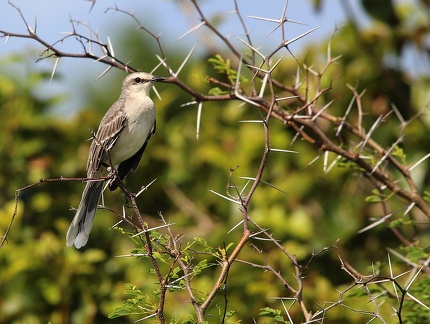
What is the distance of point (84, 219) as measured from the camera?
507cm

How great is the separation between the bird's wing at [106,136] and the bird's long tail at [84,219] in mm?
219

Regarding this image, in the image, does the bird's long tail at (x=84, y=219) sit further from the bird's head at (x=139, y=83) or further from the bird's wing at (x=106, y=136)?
the bird's head at (x=139, y=83)

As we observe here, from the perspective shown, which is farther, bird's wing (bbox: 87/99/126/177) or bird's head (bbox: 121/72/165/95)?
bird's head (bbox: 121/72/165/95)

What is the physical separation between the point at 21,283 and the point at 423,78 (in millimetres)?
3964

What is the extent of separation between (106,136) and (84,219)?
0.58 meters

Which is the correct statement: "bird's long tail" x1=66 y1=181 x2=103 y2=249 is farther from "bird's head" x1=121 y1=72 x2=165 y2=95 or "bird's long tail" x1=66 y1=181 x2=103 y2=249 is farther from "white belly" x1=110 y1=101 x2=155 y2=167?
"bird's head" x1=121 y1=72 x2=165 y2=95

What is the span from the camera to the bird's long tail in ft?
15.9

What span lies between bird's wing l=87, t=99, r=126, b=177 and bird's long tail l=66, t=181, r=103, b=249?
0.22 metres

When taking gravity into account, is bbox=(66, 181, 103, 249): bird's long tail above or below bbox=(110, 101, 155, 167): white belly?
below

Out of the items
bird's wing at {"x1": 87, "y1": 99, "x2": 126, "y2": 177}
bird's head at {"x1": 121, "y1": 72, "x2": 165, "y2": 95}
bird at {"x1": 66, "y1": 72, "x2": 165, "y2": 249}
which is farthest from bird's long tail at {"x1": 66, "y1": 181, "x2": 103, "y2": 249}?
bird's head at {"x1": 121, "y1": 72, "x2": 165, "y2": 95}

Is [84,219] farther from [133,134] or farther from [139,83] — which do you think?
[139,83]

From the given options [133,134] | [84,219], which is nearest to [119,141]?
[133,134]

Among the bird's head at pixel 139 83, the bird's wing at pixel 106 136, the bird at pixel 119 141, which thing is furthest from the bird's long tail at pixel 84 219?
the bird's head at pixel 139 83

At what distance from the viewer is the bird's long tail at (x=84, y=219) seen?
4.85 meters
